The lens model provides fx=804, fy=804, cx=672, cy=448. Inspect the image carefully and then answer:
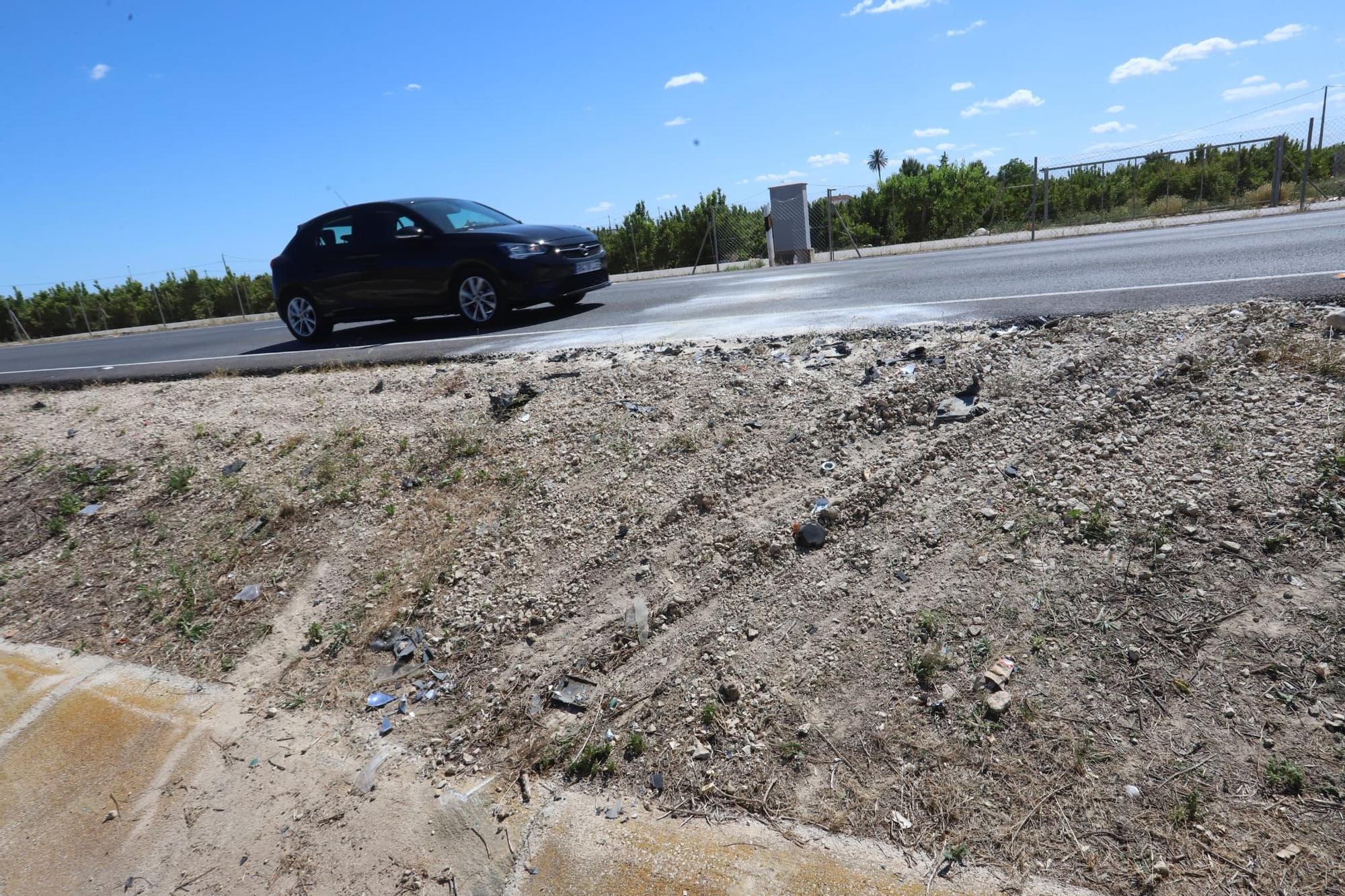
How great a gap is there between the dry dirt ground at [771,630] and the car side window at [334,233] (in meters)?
4.82

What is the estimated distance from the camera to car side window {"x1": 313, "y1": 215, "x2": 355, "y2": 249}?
9945 millimetres

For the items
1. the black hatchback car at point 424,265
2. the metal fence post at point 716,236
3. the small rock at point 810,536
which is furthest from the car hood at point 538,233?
the metal fence post at point 716,236

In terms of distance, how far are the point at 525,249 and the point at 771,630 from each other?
6696 millimetres

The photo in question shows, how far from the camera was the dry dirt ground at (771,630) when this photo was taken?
2.78 metres

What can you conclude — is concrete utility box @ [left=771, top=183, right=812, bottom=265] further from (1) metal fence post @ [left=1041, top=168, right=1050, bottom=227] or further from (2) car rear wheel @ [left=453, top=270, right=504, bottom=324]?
(2) car rear wheel @ [left=453, top=270, right=504, bottom=324]

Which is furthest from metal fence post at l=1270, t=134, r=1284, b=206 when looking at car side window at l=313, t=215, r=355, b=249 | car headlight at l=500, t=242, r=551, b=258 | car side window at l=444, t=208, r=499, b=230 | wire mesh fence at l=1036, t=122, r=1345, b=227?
car side window at l=313, t=215, r=355, b=249

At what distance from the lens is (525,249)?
9.20 meters

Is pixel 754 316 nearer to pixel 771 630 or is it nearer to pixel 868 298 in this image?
pixel 868 298

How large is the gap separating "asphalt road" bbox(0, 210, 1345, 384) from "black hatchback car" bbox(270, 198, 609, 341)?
0.36m

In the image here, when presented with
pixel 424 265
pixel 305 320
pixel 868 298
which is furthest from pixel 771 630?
pixel 305 320

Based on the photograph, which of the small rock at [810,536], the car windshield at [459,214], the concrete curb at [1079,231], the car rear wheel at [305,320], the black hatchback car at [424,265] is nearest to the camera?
the small rock at [810,536]

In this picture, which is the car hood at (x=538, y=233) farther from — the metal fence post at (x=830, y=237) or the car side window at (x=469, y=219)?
the metal fence post at (x=830, y=237)

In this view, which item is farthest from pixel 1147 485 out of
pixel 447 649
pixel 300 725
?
pixel 300 725

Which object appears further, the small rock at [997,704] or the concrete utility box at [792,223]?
the concrete utility box at [792,223]
